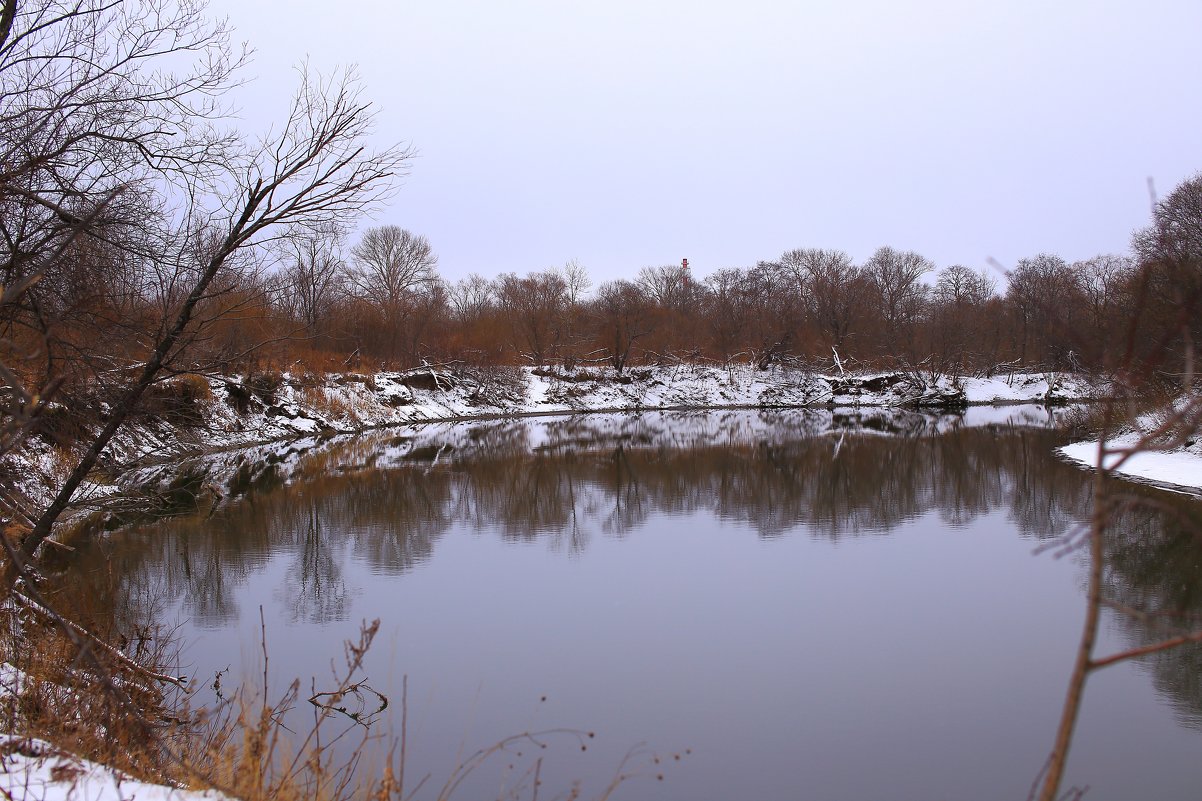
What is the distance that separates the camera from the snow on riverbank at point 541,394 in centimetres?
2973

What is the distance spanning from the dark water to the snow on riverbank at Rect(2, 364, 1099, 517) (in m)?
11.8

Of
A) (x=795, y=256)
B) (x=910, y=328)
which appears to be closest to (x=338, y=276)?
(x=910, y=328)

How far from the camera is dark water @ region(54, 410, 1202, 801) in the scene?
6.14 meters

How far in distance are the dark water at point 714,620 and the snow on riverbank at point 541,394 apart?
11.8 meters

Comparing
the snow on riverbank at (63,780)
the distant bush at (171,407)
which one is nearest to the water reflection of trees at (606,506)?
the distant bush at (171,407)

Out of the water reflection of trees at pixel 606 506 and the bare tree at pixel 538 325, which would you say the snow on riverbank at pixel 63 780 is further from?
the bare tree at pixel 538 325

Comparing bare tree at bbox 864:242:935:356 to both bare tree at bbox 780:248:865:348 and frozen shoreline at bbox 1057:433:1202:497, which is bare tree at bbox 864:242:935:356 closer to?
bare tree at bbox 780:248:865:348

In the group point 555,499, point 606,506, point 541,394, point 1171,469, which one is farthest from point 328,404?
point 1171,469

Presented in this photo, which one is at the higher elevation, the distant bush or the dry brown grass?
the distant bush

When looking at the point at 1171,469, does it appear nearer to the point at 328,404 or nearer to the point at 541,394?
the point at 328,404

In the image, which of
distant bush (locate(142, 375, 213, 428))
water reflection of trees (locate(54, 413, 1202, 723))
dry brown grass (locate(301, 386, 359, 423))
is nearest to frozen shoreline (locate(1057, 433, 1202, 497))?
water reflection of trees (locate(54, 413, 1202, 723))

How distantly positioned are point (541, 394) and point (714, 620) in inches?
1439

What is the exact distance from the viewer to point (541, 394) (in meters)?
45.5

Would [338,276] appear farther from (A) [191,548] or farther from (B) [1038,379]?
(B) [1038,379]
